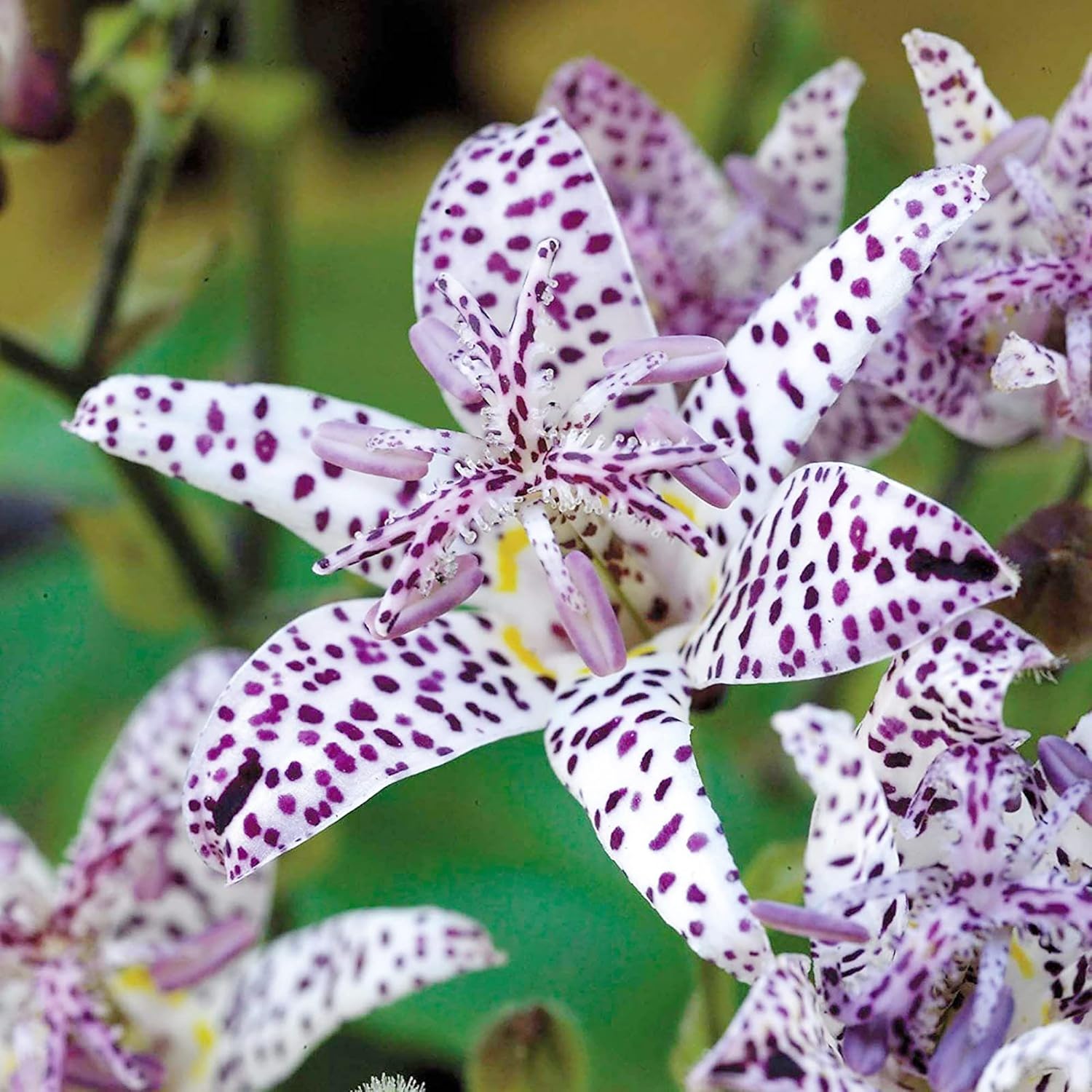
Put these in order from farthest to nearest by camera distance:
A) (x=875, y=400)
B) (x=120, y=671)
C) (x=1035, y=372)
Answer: (x=120, y=671)
(x=875, y=400)
(x=1035, y=372)

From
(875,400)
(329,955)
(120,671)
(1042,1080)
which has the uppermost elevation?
(875,400)

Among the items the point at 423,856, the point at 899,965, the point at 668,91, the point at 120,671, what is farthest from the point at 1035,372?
the point at 120,671

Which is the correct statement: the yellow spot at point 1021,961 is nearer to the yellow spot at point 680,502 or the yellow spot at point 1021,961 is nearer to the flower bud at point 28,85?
the yellow spot at point 680,502

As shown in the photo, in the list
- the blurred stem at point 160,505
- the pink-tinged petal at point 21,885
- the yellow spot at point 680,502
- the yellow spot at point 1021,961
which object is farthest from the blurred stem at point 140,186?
the yellow spot at point 1021,961

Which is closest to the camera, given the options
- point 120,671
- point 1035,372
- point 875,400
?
point 1035,372

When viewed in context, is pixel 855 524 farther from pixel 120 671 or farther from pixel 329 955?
pixel 120 671

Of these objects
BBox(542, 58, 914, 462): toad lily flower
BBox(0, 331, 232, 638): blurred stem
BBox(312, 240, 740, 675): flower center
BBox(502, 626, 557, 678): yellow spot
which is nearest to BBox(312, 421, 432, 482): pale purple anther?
BBox(312, 240, 740, 675): flower center
